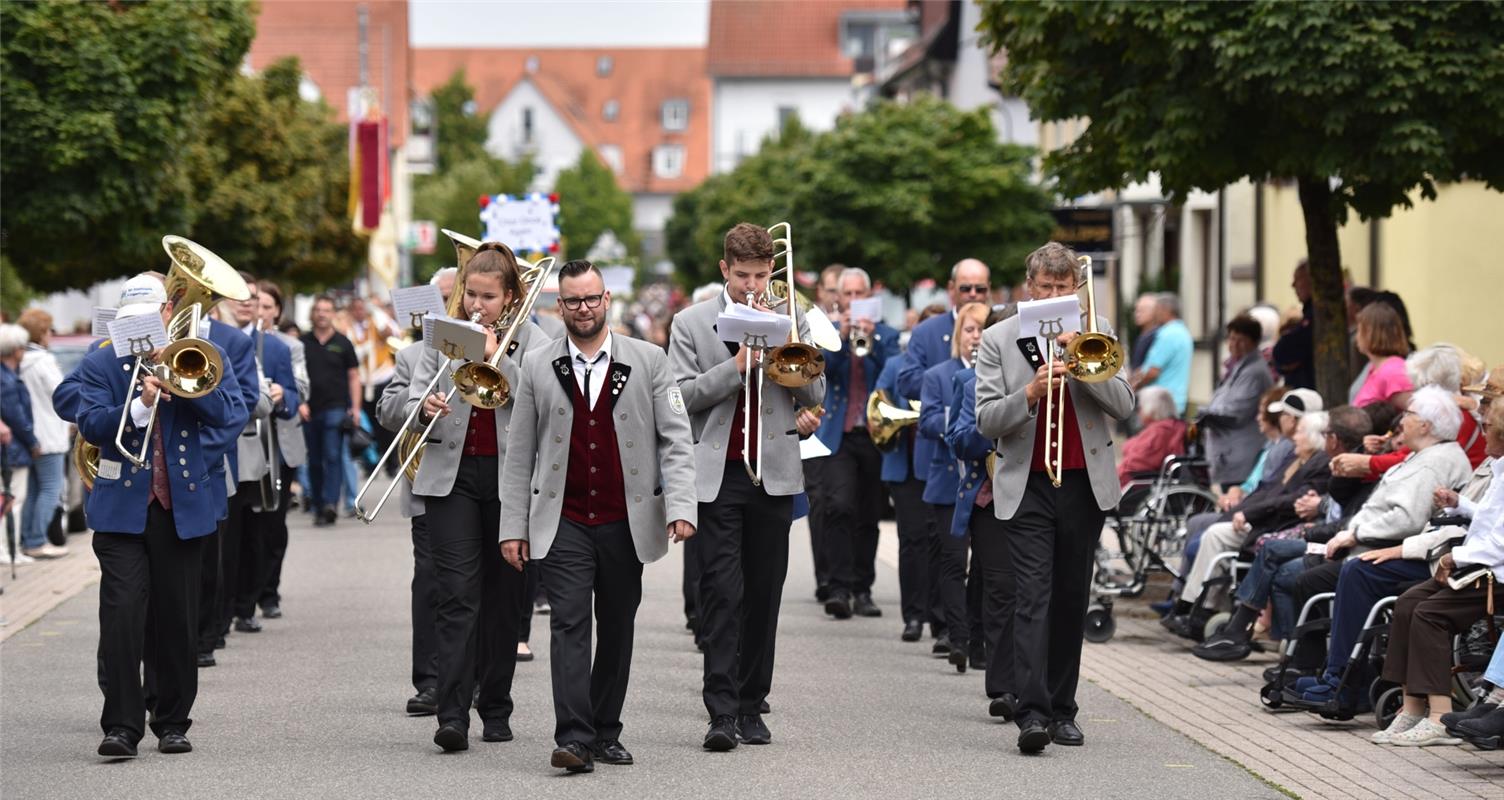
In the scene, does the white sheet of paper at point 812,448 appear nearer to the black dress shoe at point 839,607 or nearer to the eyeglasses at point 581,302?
the eyeglasses at point 581,302

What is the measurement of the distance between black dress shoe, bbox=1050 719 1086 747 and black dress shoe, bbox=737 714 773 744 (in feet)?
3.72

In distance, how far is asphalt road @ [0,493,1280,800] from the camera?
820 cm

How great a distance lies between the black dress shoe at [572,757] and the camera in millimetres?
8266

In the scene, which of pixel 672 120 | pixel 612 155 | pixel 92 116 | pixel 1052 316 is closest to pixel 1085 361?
pixel 1052 316

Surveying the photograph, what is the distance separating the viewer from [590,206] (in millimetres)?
101000

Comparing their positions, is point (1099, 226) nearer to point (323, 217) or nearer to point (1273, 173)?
point (1273, 173)

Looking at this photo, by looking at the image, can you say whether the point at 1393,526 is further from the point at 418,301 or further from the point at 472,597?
the point at 418,301

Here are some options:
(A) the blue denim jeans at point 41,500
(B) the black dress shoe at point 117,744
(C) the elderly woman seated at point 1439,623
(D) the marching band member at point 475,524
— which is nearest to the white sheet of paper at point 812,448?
(D) the marching band member at point 475,524

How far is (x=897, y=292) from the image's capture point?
36.5 meters

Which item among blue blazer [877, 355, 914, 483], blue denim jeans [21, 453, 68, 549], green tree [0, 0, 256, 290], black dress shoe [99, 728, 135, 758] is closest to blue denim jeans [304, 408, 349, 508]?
blue denim jeans [21, 453, 68, 549]

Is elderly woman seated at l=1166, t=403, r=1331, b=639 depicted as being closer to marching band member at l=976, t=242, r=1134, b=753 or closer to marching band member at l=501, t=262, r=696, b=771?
marching band member at l=976, t=242, r=1134, b=753

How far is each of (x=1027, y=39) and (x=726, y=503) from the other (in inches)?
204

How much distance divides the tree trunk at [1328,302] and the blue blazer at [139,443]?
7.69 m

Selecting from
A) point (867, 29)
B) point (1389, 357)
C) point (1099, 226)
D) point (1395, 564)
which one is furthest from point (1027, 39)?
point (867, 29)
